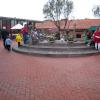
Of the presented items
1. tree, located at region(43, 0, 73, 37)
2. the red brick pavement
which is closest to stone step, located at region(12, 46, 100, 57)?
the red brick pavement

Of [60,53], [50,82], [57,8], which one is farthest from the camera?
[57,8]

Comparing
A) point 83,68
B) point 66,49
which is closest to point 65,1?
point 66,49

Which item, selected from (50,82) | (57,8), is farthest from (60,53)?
(57,8)

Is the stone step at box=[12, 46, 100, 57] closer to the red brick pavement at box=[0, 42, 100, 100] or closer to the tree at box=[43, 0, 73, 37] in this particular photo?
the red brick pavement at box=[0, 42, 100, 100]

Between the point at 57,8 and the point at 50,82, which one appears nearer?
the point at 50,82

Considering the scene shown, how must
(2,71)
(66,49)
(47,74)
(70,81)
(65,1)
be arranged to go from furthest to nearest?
1. (65,1)
2. (66,49)
3. (2,71)
4. (47,74)
5. (70,81)

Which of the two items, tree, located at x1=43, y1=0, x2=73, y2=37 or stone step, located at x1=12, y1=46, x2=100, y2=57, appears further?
tree, located at x1=43, y1=0, x2=73, y2=37

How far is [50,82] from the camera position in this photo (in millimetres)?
7820

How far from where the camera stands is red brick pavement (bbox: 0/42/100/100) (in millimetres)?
6424

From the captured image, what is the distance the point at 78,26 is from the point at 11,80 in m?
40.8

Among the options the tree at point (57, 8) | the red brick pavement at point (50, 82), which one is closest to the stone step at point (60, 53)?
the red brick pavement at point (50, 82)

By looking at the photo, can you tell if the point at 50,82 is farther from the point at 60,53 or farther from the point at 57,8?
the point at 57,8

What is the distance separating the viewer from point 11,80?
8094mm

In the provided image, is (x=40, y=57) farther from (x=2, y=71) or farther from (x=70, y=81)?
(x=70, y=81)
